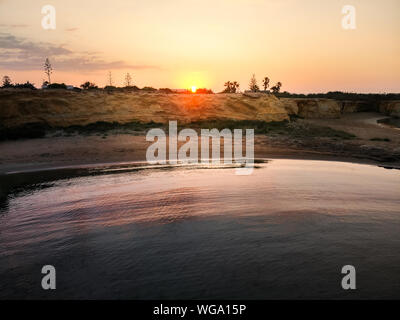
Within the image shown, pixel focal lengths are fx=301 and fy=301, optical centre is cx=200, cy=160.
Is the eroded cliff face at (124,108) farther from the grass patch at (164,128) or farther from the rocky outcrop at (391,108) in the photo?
the rocky outcrop at (391,108)

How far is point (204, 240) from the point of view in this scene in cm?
466

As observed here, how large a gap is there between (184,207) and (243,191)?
1.80m

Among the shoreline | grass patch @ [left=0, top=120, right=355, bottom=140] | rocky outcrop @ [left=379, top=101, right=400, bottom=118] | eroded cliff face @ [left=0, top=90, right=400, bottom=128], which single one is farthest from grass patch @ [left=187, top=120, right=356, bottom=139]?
rocky outcrop @ [left=379, top=101, right=400, bottom=118]

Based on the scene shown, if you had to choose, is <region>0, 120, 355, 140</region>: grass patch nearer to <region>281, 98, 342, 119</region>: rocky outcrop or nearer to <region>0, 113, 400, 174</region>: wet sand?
<region>0, 113, 400, 174</region>: wet sand

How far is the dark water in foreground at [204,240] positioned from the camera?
3.55 metres

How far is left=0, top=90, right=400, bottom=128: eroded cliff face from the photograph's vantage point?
2066cm

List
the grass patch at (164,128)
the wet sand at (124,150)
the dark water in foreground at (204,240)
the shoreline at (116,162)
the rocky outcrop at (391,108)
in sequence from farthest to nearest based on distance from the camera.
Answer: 1. the rocky outcrop at (391,108)
2. the grass patch at (164,128)
3. the wet sand at (124,150)
4. the shoreline at (116,162)
5. the dark water in foreground at (204,240)

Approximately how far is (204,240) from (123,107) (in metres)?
20.1

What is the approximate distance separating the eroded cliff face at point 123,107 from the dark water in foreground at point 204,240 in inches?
576

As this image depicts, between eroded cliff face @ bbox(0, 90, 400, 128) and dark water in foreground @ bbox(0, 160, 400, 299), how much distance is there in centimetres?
1462

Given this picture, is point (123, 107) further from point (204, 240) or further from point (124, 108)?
point (204, 240)

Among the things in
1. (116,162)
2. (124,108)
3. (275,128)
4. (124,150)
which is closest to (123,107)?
(124,108)

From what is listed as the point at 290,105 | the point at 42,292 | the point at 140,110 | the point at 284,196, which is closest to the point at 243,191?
the point at 284,196

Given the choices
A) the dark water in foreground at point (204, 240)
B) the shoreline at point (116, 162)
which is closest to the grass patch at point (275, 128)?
the shoreline at point (116, 162)
